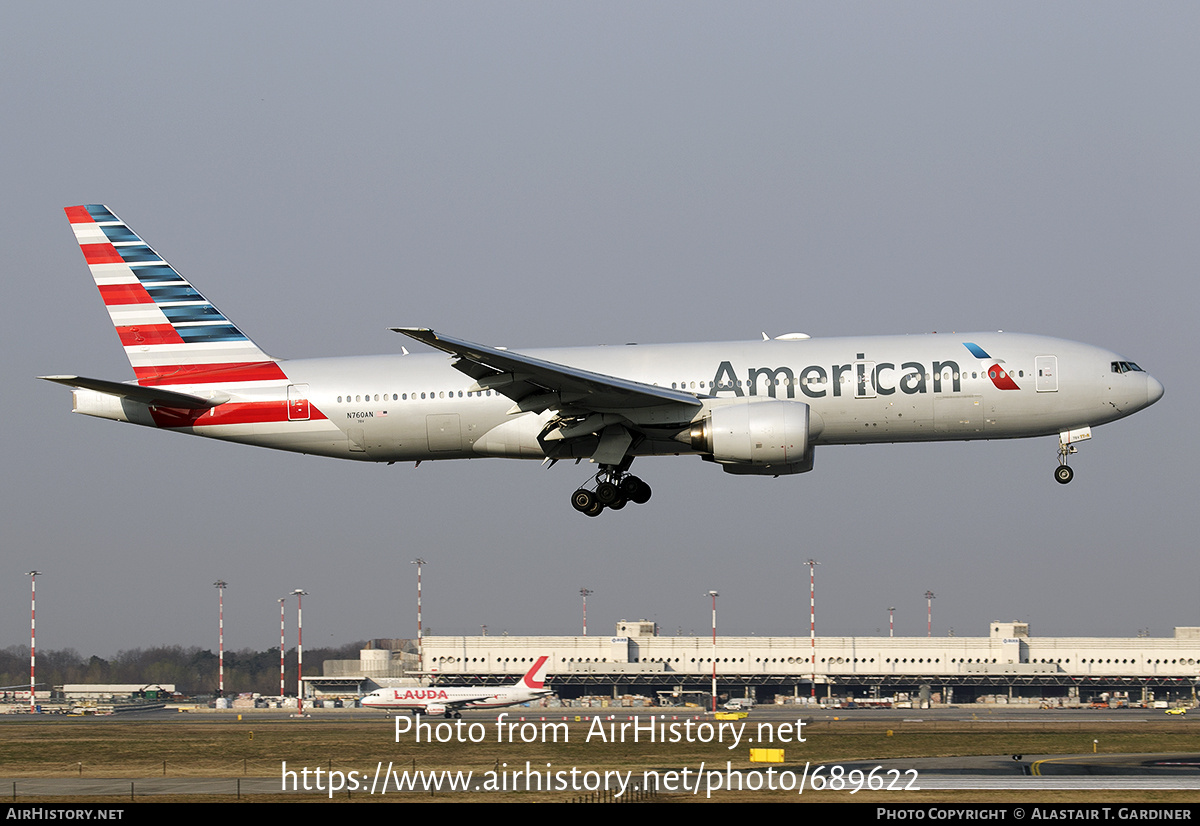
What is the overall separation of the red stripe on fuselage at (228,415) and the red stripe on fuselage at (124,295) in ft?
15.5

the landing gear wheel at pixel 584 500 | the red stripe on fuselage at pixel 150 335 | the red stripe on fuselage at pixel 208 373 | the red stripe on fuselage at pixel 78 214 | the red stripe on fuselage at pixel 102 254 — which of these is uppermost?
the red stripe on fuselage at pixel 78 214

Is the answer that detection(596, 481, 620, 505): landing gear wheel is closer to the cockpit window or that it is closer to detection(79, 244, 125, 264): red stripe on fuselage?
the cockpit window

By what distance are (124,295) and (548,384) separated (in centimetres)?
1610

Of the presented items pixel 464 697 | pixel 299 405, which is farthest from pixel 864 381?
pixel 464 697

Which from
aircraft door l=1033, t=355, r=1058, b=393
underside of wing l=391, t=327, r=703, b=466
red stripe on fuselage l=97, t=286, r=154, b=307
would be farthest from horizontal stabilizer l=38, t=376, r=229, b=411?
aircraft door l=1033, t=355, r=1058, b=393

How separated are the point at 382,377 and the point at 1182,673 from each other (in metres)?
94.4

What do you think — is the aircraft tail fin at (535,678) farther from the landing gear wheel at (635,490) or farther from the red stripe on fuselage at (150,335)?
the red stripe on fuselage at (150,335)

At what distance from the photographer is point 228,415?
40.7m

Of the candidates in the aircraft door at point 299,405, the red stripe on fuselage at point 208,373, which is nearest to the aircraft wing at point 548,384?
the aircraft door at point 299,405

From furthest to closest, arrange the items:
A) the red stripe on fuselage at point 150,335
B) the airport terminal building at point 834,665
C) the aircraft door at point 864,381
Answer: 1. the airport terminal building at point 834,665
2. the red stripe on fuselage at point 150,335
3. the aircraft door at point 864,381

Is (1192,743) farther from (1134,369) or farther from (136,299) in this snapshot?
(136,299)

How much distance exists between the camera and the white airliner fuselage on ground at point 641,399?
121 ft

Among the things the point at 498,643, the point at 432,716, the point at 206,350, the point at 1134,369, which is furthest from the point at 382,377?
the point at 498,643

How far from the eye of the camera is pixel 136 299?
43531mm
